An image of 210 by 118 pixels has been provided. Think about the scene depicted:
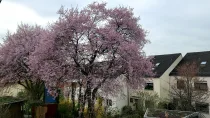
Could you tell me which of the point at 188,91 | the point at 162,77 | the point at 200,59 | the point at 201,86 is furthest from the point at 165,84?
the point at 200,59

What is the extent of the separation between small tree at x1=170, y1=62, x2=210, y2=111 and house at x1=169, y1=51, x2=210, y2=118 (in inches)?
10.8

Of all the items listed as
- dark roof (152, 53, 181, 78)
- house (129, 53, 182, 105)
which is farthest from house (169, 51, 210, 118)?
dark roof (152, 53, 181, 78)

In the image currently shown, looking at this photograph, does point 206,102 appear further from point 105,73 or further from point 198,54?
point 105,73

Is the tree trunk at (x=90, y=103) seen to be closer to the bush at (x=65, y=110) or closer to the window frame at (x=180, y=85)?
the bush at (x=65, y=110)

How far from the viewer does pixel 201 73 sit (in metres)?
22.8

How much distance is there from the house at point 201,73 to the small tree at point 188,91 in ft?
0.90

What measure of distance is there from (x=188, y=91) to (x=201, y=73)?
9.96ft

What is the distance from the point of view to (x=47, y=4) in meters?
13.7

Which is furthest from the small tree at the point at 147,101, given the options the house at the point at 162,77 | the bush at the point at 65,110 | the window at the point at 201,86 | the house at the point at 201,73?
the bush at the point at 65,110

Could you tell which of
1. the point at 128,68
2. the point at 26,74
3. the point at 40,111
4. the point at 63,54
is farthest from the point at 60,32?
the point at 26,74

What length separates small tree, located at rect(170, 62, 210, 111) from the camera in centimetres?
2105

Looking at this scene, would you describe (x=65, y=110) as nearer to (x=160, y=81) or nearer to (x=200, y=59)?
(x=160, y=81)

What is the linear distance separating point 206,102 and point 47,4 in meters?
17.7

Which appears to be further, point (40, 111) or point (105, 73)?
point (40, 111)
